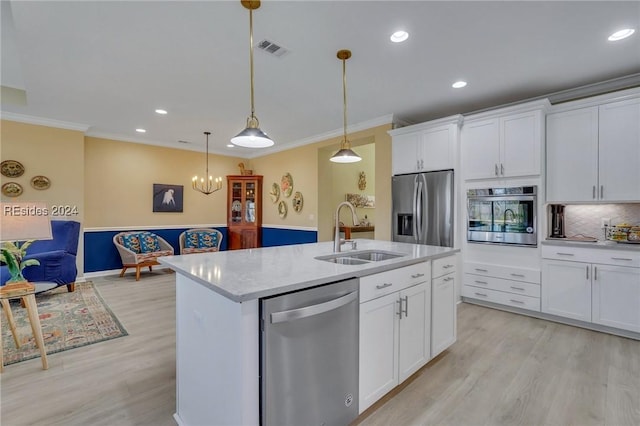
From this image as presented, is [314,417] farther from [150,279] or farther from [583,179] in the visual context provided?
[150,279]

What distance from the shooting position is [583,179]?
3344 mm

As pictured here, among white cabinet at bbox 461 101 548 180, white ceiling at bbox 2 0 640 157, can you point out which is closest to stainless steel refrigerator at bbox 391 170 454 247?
white cabinet at bbox 461 101 548 180

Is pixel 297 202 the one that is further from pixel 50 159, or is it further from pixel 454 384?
pixel 454 384

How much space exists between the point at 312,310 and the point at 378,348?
2.28 feet

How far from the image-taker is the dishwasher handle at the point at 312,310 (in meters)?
1.34

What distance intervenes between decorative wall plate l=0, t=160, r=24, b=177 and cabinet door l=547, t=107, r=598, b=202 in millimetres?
7491

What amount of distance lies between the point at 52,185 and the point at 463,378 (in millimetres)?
6309

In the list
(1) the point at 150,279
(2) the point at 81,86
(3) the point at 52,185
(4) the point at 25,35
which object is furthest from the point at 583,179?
(3) the point at 52,185

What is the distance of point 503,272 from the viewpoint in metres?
3.73

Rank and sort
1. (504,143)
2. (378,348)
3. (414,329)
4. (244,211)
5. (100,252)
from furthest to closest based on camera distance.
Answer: (244,211) < (100,252) < (504,143) < (414,329) < (378,348)

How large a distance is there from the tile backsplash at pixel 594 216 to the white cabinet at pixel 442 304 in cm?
220

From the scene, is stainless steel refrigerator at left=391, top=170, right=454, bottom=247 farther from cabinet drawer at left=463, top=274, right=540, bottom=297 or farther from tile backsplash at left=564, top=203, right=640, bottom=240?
tile backsplash at left=564, top=203, right=640, bottom=240

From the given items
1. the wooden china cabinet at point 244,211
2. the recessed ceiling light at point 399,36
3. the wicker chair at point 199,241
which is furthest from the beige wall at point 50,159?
the recessed ceiling light at point 399,36

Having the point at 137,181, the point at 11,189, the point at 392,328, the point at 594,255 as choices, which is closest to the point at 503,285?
the point at 594,255
